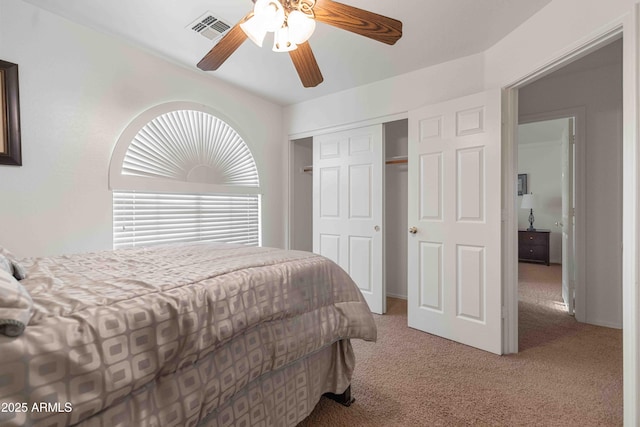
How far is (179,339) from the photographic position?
2.78 feet

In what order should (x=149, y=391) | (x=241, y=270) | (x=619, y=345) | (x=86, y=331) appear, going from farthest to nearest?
(x=619, y=345) < (x=241, y=270) < (x=149, y=391) < (x=86, y=331)

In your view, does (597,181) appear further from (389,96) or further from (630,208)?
(389,96)

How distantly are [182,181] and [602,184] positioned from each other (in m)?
4.11

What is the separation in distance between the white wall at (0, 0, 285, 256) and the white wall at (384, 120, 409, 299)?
260cm

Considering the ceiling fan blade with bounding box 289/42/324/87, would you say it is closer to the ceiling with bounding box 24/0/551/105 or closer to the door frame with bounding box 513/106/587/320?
the ceiling with bounding box 24/0/551/105

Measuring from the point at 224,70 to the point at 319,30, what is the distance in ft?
3.77

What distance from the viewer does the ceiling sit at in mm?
1888

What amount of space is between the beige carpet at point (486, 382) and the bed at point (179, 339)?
0.28 metres

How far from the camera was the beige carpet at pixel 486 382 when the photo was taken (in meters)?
1.54

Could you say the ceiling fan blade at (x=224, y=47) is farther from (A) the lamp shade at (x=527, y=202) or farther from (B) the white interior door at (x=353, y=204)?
(A) the lamp shade at (x=527, y=202)

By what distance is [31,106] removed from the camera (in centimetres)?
190

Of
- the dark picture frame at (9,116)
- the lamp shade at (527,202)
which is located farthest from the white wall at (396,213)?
the lamp shade at (527,202)

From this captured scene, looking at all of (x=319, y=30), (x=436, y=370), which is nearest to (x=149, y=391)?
(x=436, y=370)

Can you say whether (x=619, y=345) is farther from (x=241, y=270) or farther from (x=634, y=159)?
(x=241, y=270)
